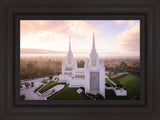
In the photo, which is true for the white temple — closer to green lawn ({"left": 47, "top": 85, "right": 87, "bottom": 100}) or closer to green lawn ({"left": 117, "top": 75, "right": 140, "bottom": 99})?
green lawn ({"left": 47, "top": 85, "right": 87, "bottom": 100})

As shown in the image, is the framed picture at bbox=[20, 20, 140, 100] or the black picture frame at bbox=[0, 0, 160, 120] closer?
the black picture frame at bbox=[0, 0, 160, 120]

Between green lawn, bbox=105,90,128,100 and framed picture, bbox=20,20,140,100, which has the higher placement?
framed picture, bbox=20,20,140,100

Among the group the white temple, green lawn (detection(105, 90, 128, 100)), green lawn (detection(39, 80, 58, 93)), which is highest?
the white temple

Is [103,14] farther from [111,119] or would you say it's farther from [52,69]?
[111,119]

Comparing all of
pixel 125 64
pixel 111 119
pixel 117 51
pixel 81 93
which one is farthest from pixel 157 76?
pixel 81 93


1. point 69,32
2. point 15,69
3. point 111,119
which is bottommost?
point 111,119

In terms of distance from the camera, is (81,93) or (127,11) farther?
(81,93)

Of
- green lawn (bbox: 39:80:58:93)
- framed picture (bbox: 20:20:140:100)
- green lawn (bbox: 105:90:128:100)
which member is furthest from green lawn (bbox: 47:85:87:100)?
green lawn (bbox: 105:90:128:100)
